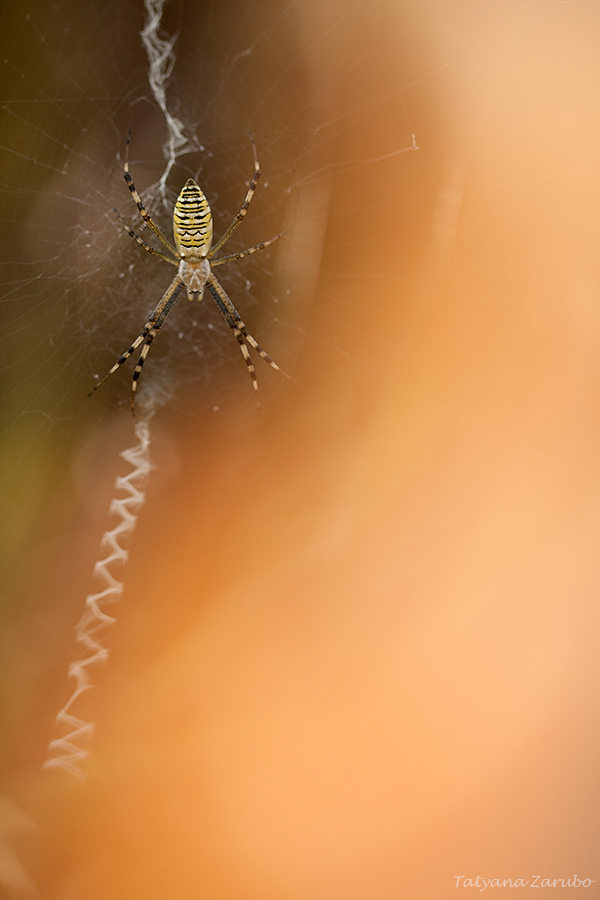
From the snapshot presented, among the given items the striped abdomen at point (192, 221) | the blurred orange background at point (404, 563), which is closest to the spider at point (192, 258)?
the striped abdomen at point (192, 221)

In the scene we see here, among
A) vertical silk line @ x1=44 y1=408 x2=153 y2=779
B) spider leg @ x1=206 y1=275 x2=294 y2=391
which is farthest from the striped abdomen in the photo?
vertical silk line @ x1=44 y1=408 x2=153 y2=779

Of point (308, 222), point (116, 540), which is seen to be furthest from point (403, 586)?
point (308, 222)

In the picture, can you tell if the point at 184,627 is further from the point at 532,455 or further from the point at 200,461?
the point at 532,455

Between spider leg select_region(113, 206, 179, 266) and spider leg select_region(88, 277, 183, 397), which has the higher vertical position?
spider leg select_region(113, 206, 179, 266)

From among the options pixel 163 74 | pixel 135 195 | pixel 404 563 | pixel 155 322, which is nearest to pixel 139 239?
pixel 135 195

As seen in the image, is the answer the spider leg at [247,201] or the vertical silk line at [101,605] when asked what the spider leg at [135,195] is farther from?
the vertical silk line at [101,605]

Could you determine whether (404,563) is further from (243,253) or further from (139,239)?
(139,239)

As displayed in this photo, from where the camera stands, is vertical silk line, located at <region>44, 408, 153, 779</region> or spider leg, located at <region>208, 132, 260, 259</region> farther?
spider leg, located at <region>208, 132, 260, 259</region>

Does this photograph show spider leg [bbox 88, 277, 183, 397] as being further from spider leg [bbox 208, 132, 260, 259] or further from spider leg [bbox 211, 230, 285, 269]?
spider leg [bbox 208, 132, 260, 259]
